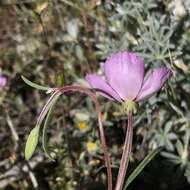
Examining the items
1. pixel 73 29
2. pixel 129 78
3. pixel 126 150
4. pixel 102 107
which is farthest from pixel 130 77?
pixel 73 29

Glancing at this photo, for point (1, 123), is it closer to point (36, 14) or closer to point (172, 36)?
point (36, 14)

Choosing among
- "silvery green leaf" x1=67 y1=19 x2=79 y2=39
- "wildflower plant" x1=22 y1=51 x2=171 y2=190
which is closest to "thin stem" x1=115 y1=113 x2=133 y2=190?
"wildflower plant" x1=22 y1=51 x2=171 y2=190

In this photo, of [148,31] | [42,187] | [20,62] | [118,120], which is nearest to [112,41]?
[148,31]

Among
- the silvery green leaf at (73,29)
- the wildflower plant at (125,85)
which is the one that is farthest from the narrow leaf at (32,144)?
the silvery green leaf at (73,29)

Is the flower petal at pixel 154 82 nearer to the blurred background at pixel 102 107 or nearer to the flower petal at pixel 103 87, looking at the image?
the flower petal at pixel 103 87

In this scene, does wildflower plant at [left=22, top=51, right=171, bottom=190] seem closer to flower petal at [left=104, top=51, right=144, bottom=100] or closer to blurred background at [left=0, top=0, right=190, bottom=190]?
flower petal at [left=104, top=51, right=144, bottom=100]

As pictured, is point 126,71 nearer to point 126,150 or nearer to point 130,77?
point 130,77
